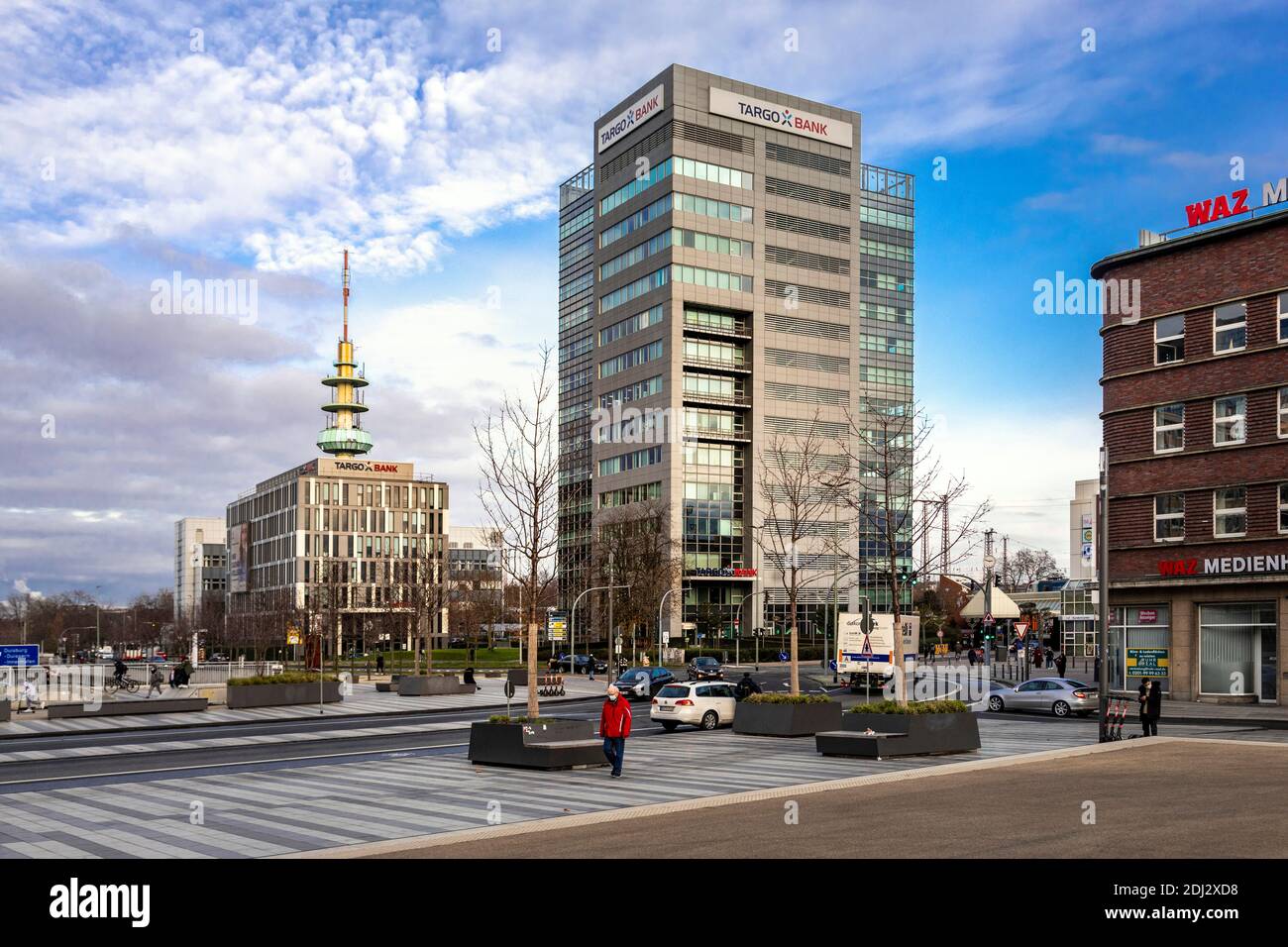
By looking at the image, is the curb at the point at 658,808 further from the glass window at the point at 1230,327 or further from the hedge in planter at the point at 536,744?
the glass window at the point at 1230,327

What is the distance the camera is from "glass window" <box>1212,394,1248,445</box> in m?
43.3

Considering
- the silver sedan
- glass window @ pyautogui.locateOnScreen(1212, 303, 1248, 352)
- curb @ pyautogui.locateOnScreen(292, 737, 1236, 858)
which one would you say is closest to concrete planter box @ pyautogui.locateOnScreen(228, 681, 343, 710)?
the silver sedan

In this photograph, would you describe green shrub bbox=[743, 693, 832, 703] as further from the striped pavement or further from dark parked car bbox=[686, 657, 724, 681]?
dark parked car bbox=[686, 657, 724, 681]

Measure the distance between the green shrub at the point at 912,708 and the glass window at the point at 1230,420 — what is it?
23.6m

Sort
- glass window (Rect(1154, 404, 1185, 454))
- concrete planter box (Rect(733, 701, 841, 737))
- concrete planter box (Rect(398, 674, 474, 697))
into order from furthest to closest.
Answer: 1. concrete planter box (Rect(398, 674, 474, 697))
2. glass window (Rect(1154, 404, 1185, 454))
3. concrete planter box (Rect(733, 701, 841, 737))

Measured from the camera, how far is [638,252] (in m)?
109

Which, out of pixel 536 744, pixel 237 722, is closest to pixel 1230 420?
pixel 536 744

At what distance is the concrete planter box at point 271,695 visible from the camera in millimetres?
44969

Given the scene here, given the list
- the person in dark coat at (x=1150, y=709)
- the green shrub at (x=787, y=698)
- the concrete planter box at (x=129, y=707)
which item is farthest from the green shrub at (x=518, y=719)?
the concrete planter box at (x=129, y=707)

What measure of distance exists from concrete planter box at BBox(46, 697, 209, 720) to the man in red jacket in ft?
92.0

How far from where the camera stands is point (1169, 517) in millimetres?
45531

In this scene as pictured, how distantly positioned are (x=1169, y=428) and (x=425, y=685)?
1325 inches
